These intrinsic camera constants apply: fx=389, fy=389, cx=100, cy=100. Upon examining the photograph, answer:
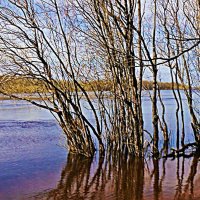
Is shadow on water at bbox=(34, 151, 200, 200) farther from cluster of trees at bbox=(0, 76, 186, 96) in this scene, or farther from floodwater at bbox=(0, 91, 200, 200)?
cluster of trees at bbox=(0, 76, 186, 96)

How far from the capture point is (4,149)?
11.7 metres

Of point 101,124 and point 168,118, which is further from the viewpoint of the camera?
point 168,118

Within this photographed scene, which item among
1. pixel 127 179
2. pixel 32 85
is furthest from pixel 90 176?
pixel 32 85

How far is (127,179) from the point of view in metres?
8.37

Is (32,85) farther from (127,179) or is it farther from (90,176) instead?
(127,179)

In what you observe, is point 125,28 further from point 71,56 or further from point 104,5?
point 71,56

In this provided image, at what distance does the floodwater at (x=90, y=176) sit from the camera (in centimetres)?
731

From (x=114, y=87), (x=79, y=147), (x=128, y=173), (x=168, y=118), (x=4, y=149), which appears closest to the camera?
(x=128, y=173)

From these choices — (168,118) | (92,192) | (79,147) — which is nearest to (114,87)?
(79,147)

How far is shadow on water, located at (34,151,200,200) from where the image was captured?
720 cm

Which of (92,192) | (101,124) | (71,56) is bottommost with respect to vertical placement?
(92,192)

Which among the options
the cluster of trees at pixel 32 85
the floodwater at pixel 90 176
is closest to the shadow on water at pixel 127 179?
the floodwater at pixel 90 176

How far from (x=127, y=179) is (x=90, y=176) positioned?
2.82 ft

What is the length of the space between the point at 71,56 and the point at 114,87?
57.8 inches
